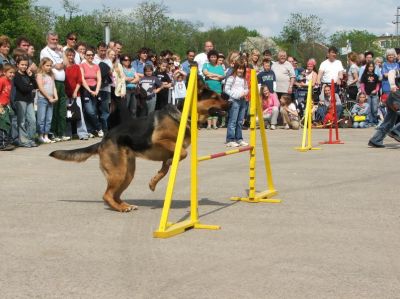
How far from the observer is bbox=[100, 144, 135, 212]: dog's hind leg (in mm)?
7707

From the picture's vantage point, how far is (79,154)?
8000 millimetres

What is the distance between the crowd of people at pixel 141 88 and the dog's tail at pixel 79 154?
133 inches

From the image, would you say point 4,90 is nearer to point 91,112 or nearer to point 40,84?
point 40,84

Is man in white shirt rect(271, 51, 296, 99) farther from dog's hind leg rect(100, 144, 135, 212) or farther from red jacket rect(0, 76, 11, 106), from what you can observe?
dog's hind leg rect(100, 144, 135, 212)

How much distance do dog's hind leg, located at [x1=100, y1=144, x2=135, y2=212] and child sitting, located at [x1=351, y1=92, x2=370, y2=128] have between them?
15331 millimetres

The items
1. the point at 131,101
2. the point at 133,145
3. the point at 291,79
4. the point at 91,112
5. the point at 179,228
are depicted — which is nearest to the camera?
the point at 179,228

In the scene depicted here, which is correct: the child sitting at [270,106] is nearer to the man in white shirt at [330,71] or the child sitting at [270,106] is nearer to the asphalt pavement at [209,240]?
the man in white shirt at [330,71]

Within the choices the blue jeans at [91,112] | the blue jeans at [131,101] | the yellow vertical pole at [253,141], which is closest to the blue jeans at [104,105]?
the blue jeans at [91,112]

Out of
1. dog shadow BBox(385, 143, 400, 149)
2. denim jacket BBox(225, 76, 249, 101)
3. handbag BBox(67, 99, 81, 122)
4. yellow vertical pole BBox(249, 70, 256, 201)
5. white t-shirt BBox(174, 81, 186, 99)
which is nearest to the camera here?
yellow vertical pole BBox(249, 70, 256, 201)

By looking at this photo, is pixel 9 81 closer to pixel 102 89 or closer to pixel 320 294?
pixel 102 89

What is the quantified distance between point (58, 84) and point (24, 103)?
1503 millimetres

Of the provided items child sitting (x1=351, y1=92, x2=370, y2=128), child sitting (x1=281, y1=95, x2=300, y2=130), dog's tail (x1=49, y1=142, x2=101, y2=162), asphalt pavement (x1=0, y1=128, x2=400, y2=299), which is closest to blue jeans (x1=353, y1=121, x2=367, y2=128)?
child sitting (x1=351, y1=92, x2=370, y2=128)

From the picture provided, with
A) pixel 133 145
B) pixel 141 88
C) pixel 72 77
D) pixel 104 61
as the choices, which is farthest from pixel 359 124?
pixel 133 145

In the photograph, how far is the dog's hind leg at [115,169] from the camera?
7.71 metres
